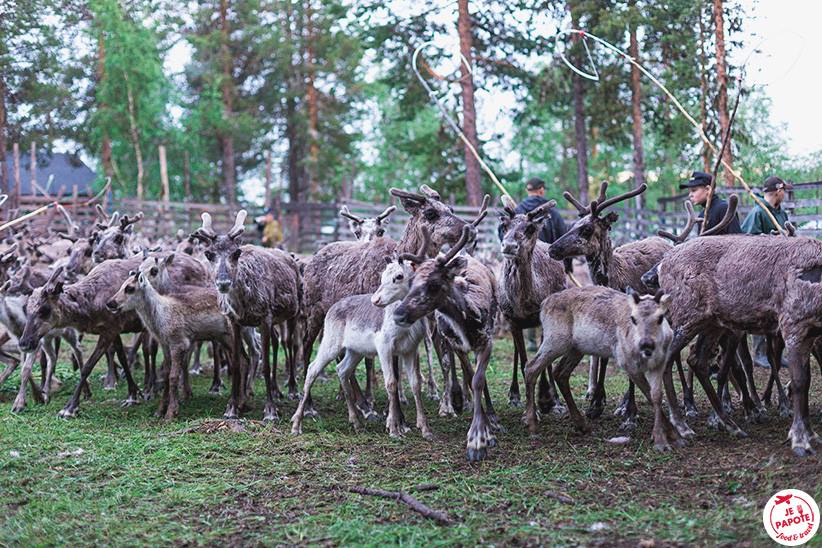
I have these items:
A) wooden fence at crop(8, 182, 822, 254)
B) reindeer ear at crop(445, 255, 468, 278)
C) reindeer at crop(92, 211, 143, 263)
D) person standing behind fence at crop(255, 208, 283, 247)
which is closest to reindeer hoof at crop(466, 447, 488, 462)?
reindeer ear at crop(445, 255, 468, 278)

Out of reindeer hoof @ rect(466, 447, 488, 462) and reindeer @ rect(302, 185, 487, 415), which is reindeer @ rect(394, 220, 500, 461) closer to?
reindeer hoof @ rect(466, 447, 488, 462)

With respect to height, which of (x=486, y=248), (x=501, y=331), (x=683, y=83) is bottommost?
(x=501, y=331)

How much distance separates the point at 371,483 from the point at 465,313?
1.95 metres

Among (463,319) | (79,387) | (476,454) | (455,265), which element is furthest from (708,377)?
(79,387)

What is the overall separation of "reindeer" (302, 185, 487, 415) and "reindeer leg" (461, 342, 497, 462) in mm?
1722

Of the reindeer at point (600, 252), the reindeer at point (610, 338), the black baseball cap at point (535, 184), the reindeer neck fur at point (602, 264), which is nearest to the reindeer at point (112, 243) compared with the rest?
the black baseball cap at point (535, 184)

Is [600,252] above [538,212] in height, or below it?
below

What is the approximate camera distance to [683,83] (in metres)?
15.1

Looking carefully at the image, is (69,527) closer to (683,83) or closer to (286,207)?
(683,83)

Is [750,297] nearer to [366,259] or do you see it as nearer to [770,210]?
[770,210]

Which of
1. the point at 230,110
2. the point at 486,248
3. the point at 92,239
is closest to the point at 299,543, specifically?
the point at 92,239

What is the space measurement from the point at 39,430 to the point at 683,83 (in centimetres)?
1223

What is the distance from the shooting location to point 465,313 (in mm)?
7484

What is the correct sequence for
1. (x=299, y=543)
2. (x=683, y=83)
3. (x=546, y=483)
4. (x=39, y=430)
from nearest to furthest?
(x=299, y=543) < (x=546, y=483) < (x=39, y=430) < (x=683, y=83)
